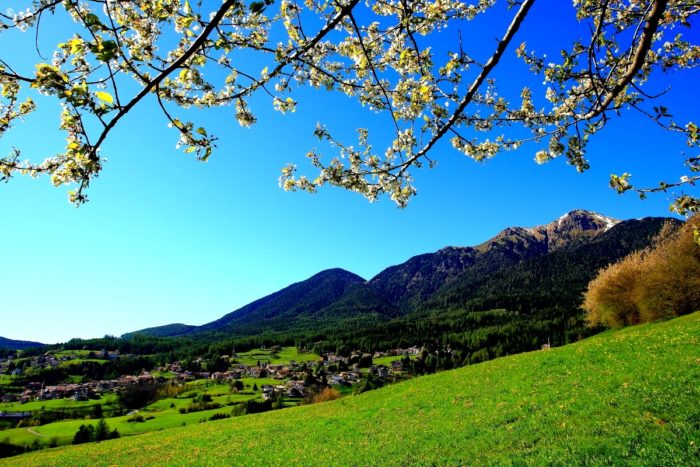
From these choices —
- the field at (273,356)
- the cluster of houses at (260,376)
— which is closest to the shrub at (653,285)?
the cluster of houses at (260,376)

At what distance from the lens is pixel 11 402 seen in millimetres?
98812

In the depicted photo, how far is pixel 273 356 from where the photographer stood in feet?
549

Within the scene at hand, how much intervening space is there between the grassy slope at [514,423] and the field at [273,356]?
5255 inches

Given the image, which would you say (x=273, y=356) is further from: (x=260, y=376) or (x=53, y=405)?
(x=53, y=405)

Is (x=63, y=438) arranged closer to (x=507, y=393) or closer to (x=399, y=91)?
(x=507, y=393)

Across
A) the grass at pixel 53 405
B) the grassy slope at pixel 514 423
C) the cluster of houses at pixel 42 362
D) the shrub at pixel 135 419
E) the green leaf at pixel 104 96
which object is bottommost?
the grass at pixel 53 405

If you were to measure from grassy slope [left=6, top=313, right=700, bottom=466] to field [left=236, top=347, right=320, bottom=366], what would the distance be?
133 meters

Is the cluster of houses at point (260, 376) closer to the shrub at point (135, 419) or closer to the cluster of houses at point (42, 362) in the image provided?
the cluster of houses at point (42, 362)

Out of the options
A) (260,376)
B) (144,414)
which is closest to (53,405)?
(144,414)

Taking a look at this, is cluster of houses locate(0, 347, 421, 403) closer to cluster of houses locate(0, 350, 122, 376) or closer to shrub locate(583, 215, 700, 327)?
cluster of houses locate(0, 350, 122, 376)

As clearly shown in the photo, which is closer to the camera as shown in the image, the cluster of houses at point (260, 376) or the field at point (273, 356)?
the cluster of houses at point (260, 376)

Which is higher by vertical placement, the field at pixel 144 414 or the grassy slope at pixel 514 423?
the grassy slope at pixel 514 423

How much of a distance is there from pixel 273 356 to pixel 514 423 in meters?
167

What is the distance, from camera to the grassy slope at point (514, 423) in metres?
9.01
